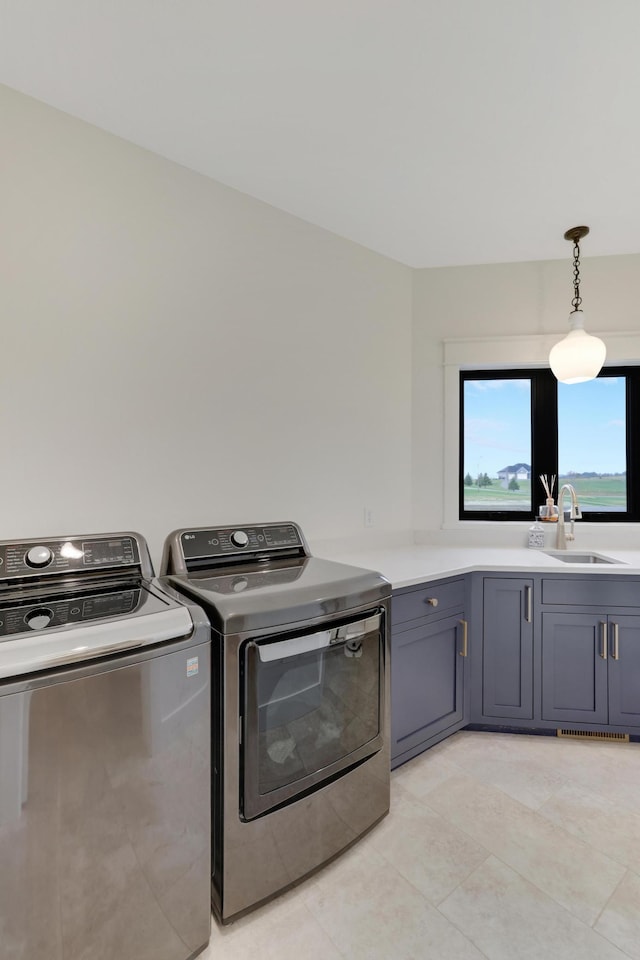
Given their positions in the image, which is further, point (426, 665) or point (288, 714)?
point (426, 665)

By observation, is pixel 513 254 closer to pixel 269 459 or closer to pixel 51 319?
pixel 269 459

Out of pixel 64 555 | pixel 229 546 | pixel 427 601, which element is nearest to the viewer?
pixel 64 555

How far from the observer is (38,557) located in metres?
1.43

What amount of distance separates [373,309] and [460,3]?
146cm

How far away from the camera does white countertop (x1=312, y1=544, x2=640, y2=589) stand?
82.0 inches

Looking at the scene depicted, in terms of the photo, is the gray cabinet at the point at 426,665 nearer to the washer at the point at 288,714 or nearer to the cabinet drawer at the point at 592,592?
the washer at the point at 288,714

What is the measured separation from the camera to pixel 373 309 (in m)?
2.71

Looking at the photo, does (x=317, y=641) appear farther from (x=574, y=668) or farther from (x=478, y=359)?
(x=478, y=359)

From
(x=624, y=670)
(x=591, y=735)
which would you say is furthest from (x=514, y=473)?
(x=591, y=735)

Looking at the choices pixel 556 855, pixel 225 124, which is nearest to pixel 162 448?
pixel 225 124

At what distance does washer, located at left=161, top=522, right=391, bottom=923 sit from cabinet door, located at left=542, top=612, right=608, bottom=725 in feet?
3.45

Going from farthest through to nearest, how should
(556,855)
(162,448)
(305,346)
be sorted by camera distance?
(305,346) → (162,448) → (556,855)

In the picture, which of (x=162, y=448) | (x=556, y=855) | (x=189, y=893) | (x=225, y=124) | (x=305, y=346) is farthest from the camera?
(x=305, y=346)

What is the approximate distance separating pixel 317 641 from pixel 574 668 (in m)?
1.56
